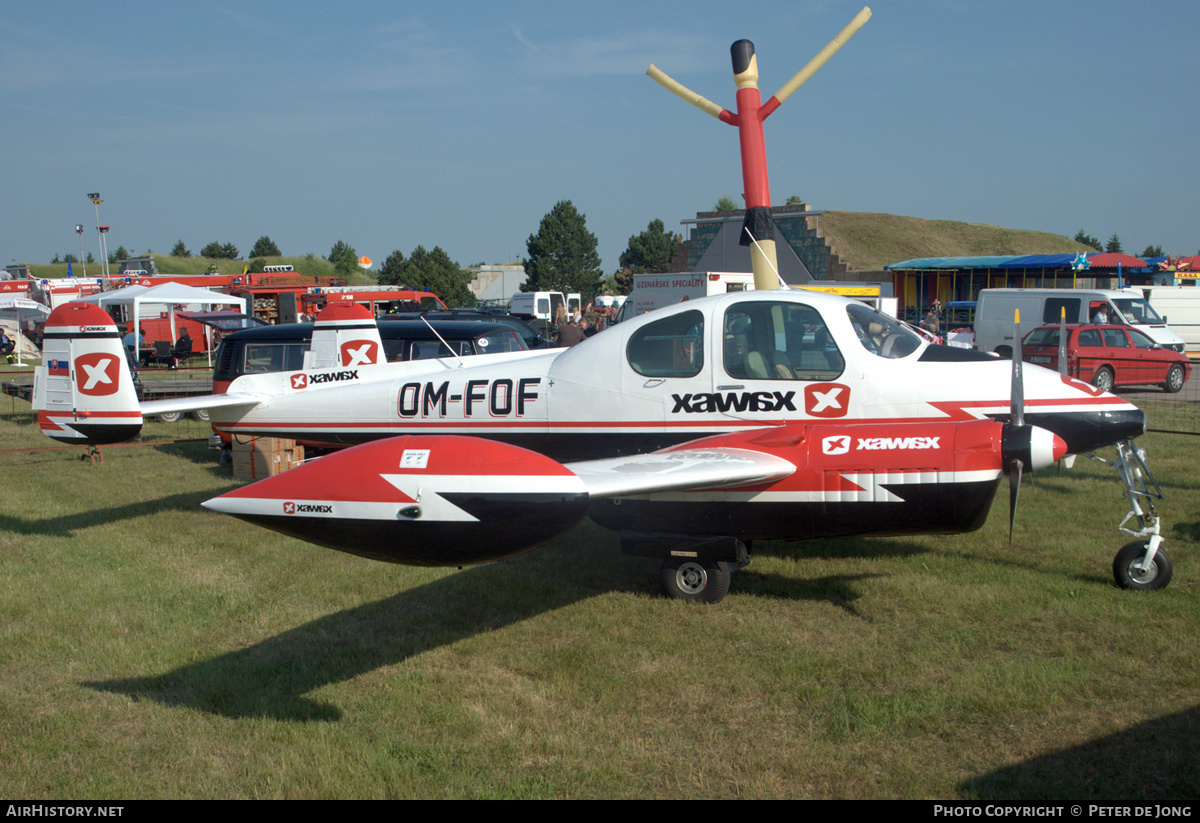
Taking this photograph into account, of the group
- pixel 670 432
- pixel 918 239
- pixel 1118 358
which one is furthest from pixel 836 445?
pixel 918 239

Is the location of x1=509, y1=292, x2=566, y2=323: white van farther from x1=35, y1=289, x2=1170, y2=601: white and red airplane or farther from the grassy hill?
x1=35, y1=289, x2=1170, y2=601: white and red airplane

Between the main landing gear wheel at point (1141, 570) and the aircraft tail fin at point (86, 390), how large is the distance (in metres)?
7.87

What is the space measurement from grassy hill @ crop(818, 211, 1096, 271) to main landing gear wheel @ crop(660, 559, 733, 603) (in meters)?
47.9

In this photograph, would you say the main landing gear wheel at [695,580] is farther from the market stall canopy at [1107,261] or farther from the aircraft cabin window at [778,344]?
the market stall canopy at [1107,261]

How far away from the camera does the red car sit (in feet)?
54.6

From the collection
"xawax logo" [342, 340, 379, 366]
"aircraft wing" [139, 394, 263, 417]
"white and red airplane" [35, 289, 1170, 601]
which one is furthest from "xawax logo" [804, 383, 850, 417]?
"xawax logo" [342, 340, 379, 366]

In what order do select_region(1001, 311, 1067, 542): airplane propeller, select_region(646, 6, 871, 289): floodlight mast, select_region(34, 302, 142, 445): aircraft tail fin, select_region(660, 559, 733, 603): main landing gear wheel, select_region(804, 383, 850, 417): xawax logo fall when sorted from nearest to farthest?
select_region(1001, 311, 1067, 542): airplane propeller
select_region(660, 559, 733, 603): main landing gear wheel
select_region(804, 383, 850, 417): xawax logo
select_region(34, 302, 142, 445): aircraft tail fin
select_region(646, 6, 871, 289): floodlight mast

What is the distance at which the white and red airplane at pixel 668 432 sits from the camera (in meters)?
3.53

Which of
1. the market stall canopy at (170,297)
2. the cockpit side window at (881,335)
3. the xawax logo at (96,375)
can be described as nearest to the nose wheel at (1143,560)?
the cockpit side window at (881,335)

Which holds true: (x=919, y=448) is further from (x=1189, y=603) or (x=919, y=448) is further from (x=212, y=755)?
(x=212, y=755)

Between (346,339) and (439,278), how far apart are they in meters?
54.3

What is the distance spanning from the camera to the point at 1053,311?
2092 centimetres

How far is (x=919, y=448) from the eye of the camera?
4848 mm

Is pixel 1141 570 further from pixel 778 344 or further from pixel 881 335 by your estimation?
pixel 778 344
